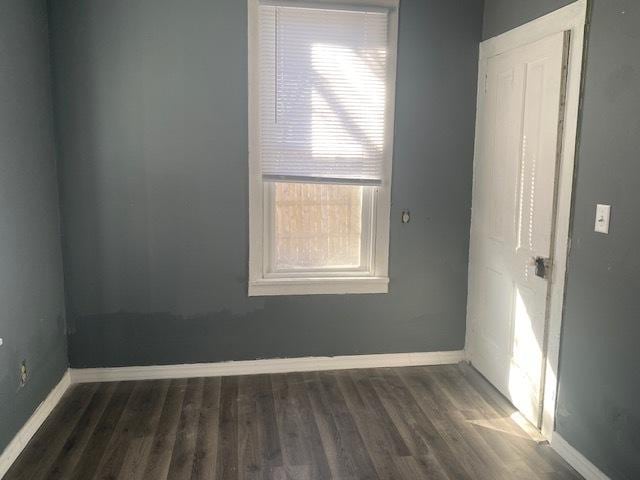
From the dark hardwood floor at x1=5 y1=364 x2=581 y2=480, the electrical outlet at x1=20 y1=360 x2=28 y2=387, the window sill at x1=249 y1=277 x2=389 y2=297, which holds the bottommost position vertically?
the dark hardwood floor at x1=5 y1=364 x2=581 y2=480

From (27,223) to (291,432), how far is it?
5.76 ft

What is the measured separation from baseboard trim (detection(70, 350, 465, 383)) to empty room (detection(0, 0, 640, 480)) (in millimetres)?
16

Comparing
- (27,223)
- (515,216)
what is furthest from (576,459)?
(27,223)

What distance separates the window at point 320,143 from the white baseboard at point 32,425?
1274 millimetres

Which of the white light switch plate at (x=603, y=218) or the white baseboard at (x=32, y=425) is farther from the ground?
the white light switch plate at (x=603, y=218)

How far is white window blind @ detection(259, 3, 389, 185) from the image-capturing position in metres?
3.22

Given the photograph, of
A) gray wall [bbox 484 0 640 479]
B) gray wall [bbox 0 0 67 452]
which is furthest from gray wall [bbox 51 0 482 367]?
gray wall [bbox 484 0 640 479]

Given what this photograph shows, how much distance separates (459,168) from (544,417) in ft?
5.32

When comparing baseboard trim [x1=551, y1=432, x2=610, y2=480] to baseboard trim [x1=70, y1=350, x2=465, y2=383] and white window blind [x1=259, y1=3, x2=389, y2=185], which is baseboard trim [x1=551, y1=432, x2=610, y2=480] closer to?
baseboard trim [x1=70, y1=350, x2=465, y2=383]

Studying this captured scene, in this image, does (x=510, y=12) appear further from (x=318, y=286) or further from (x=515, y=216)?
(x=318, y=286)

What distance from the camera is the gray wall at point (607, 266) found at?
216cm

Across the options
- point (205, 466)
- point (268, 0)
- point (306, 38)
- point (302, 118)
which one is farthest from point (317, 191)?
point (205, 466)

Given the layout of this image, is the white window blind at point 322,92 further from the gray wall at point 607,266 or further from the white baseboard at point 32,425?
the white baseboard at point 32,425

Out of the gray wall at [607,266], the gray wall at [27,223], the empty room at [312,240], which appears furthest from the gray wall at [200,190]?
the gray wall at [607,266]
